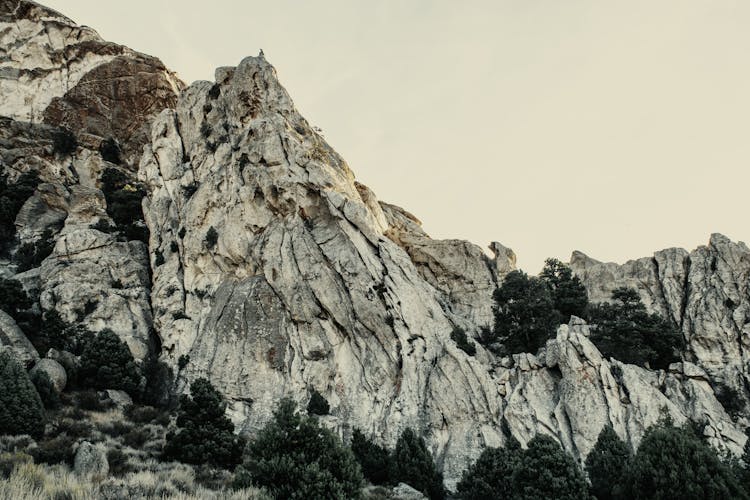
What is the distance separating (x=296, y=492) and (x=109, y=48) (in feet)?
268

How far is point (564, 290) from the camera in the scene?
48312 mm

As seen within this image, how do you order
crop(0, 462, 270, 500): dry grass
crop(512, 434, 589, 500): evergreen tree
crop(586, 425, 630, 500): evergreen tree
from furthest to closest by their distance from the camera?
crop(586, 425, 630, 500): evergreen tree
crop(512, 434, 589, 500): evergreen tree
crop(0, 462, 270, 500): dry grass

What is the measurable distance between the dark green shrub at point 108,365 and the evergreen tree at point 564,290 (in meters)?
36.8

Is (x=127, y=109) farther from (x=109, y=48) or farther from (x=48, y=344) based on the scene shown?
(x=48, y=344)

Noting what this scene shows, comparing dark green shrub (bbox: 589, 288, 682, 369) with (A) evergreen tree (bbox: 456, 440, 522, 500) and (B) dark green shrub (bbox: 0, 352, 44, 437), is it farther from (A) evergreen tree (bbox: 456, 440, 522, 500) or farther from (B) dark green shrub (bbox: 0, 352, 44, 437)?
(B) dark green shrub (bbox: 0, 352, 44, 437)

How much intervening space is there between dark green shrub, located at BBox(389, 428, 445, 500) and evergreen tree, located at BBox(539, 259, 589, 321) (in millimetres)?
23529

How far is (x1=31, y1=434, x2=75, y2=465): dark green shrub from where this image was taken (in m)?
19.0

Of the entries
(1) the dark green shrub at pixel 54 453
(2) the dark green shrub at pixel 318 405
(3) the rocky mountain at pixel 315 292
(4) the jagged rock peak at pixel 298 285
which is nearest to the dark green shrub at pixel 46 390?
(3) the rocky mountain at pixel 315 292

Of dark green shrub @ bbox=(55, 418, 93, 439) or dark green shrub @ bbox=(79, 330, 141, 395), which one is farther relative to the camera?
dark green shrub @ bbox=(79, 330, 141, 395)

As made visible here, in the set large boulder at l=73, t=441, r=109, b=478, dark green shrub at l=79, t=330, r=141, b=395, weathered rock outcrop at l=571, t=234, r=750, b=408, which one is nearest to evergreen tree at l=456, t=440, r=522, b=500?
large boulder at l=73, t=441, r=109, b=478

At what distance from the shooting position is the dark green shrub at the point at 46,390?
28297 mm

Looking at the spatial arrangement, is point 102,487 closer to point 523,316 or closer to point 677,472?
point 677,472

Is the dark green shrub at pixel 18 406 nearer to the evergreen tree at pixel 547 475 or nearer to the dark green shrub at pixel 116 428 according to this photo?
the dark green shrub at pixel 116 428

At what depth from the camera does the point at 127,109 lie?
245 ft
